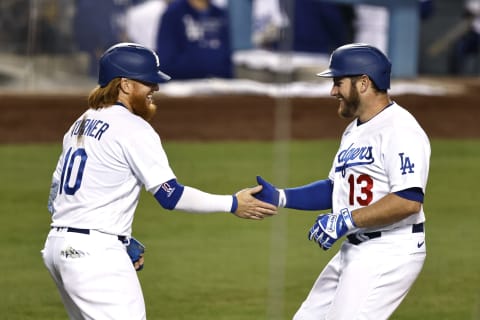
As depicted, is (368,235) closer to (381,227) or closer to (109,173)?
(381,227)

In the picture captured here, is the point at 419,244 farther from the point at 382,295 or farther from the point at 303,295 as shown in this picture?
the point at 303,295

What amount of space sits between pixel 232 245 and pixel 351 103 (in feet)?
19.7

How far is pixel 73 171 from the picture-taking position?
5773 millimetres

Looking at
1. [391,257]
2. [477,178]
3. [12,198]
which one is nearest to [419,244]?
[391,257]

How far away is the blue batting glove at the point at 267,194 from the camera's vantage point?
6.59m

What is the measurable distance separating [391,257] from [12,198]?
8956 mm

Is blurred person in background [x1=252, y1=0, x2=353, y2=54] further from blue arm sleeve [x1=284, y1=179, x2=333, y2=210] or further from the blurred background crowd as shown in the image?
blue arm sleeve [x1=284, y1=179, x2=333, y2=210]

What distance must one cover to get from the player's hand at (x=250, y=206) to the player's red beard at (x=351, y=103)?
2.32 feet

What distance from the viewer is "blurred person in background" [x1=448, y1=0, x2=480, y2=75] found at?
81.2 feet

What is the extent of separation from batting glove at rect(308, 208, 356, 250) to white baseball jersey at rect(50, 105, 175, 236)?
36.0 inches

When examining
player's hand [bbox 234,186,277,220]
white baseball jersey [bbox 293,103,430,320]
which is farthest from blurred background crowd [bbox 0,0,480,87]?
white baseball jersey [bbox 293,103,430,320]

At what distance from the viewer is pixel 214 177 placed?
15375 millimetres

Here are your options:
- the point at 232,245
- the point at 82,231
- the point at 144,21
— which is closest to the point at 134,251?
the point at 82,231

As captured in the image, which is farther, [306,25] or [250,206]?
[306,25]
